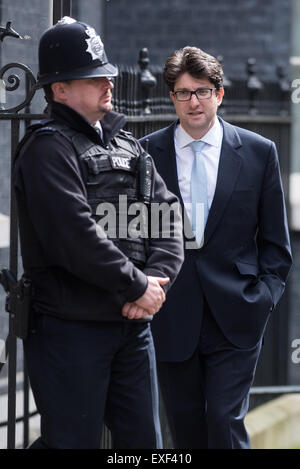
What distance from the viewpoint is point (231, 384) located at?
15.0 ft

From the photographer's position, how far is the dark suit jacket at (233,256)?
4617 millimetres

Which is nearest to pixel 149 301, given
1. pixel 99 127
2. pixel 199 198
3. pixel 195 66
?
pixel 99 127

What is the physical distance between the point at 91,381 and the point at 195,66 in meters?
1.41

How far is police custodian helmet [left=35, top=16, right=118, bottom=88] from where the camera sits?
12.7 ft

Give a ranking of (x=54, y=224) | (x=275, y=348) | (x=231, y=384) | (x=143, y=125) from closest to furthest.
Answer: (x=54, y=224) < (x=231, y=384) < (x=143, y=125) < (x=275, y=348)

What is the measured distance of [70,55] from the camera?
3.89m

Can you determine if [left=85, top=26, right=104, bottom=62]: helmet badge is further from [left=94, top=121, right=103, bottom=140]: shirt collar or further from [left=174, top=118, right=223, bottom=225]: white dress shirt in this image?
[left=174, top=118, right=223, bottom=225]: white dress shirt

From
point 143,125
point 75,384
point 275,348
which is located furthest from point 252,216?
point 275,348

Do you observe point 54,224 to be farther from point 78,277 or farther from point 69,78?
point 69,78

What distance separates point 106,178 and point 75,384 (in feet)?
2.29

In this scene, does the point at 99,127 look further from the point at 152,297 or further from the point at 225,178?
the point at 225,178

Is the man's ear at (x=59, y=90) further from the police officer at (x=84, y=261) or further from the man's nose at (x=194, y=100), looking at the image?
the man's nose at (x=194, y=100)

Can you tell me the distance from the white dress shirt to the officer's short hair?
0.22 m

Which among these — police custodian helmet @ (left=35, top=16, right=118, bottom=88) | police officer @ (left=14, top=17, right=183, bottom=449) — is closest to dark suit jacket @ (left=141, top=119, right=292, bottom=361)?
police officer @ (left=14, top=17, right=183, bottom=449)
